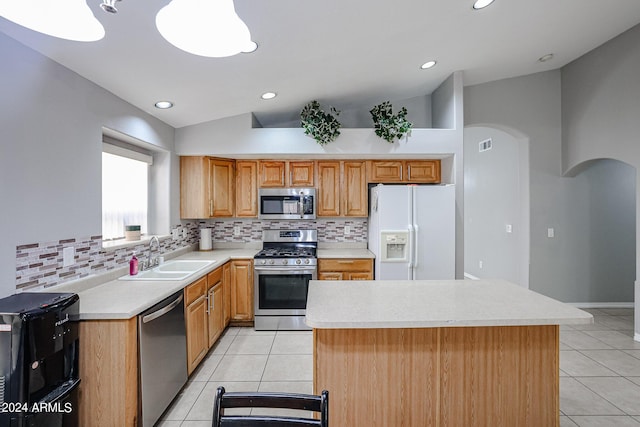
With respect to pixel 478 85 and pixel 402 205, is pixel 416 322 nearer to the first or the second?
pixel 402 205

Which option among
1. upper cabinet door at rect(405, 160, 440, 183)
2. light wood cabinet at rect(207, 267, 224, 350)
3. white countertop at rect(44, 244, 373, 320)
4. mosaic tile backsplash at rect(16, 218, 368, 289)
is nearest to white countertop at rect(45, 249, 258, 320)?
white countertop at rect(44, 244, 373, 320)

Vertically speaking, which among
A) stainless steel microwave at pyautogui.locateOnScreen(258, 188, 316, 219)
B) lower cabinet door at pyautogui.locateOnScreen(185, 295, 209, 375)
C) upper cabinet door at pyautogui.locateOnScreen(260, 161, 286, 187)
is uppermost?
upper cabinet door at pyautogui.locateOnScreen(260, 161, 286, 187)

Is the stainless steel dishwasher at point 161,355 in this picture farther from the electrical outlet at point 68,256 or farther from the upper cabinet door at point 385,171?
the upper cabinet door at point 385,171

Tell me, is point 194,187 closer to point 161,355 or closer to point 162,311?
point 162,311

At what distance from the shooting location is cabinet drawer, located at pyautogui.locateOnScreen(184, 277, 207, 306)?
99.2 inches

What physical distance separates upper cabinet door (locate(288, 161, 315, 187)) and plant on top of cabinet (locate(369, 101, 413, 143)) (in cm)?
94

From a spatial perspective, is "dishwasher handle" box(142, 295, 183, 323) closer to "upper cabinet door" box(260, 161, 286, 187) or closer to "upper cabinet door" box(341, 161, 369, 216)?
"upper cabinet door" box(260, 161, 286, 187)

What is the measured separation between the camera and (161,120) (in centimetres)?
331

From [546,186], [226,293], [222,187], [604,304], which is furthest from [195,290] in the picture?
[604,304]

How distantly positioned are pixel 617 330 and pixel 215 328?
4504mm

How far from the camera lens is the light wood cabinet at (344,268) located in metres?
3.67

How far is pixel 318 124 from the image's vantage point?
349cm

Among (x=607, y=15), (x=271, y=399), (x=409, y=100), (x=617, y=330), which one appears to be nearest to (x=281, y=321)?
(x=271, y=399)

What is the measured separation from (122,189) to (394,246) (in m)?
2.86
